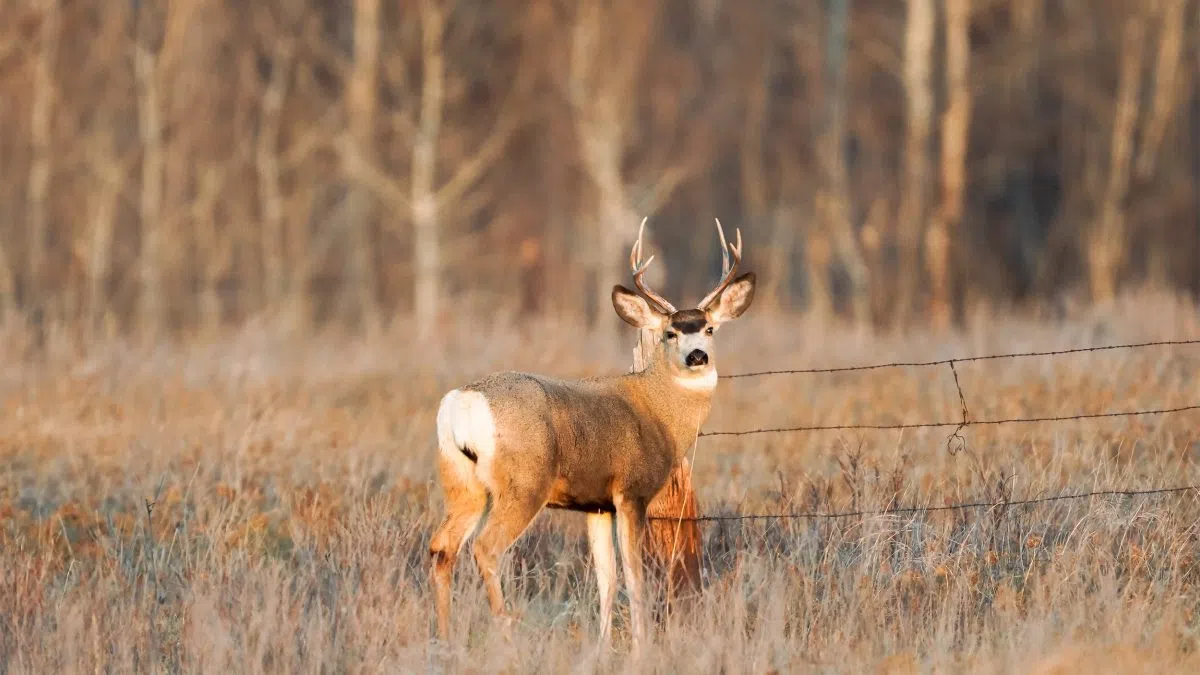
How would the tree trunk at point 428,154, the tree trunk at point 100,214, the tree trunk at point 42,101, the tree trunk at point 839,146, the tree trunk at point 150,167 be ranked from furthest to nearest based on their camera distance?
1. the tree trunk at point 100,214
2. the tree trunk at point 839,146
3. the tree trunk at point 42,101
4. the tree trunk at point 428,154
5. the tree trunk at point 150,167

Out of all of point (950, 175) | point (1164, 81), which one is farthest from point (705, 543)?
point (1164, 81)

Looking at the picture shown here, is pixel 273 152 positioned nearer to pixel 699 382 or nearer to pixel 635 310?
pixel 635 310

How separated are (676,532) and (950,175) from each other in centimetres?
1367

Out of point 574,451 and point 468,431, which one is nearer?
point 468,431

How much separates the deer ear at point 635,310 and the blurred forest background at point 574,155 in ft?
37.8

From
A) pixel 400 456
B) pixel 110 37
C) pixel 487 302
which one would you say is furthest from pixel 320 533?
pixel 487 302

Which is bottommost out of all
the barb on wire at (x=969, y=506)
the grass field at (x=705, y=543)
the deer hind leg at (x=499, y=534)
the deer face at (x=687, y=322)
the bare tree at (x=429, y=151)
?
the grass field at (x=705, y=543)

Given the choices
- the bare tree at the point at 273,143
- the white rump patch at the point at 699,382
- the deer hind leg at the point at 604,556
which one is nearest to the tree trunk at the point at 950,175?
the bare tree at the point at 273,143

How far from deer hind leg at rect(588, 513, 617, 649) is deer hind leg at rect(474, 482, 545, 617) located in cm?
50

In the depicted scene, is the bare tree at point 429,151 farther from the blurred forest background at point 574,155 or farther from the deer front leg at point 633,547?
the deer front leg at point 633,547

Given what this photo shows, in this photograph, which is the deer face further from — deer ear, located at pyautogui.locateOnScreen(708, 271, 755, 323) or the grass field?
the grass field

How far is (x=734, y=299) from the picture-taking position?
296 inches

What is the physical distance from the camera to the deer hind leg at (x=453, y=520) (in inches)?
248

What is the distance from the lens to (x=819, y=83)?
3616 cm
